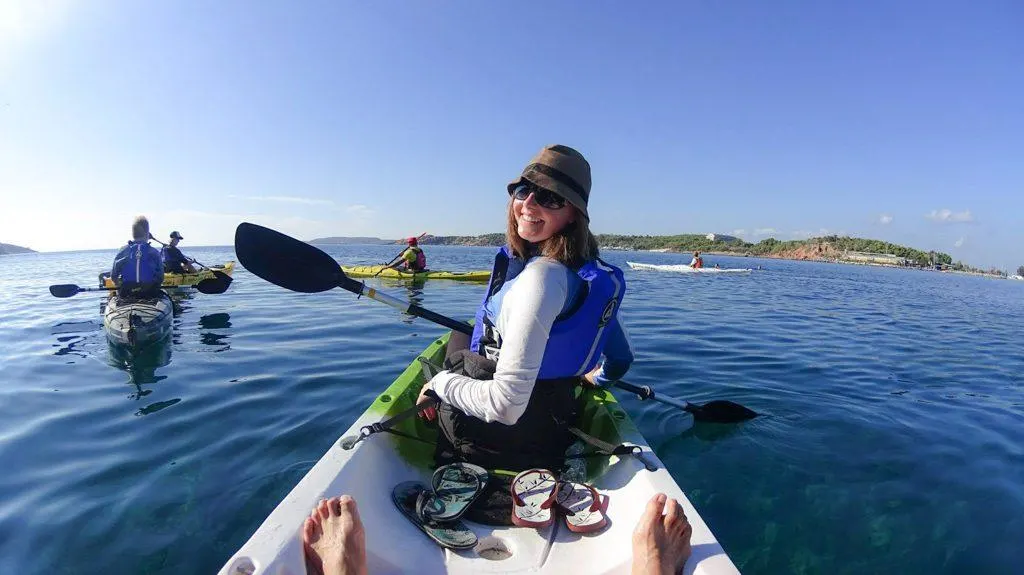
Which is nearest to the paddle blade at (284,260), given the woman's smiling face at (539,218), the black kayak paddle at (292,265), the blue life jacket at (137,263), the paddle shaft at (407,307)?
the black kayak paddle at (292,265)

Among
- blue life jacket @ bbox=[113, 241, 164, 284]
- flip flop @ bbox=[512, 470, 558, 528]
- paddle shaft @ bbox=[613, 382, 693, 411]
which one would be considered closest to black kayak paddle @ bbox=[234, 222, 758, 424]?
paddle shaft @ bbox=[613, 382, 693, 411]

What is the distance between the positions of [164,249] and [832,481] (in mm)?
18574

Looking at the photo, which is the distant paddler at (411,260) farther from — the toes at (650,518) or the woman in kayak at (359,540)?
the toes at (650,518)

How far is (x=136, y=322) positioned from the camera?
320 inches

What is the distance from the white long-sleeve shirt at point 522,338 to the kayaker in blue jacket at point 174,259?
1710 centimetres

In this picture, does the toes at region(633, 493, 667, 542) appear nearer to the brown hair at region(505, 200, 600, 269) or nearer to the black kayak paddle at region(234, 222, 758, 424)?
the brown hair at region(505, 200, 600, 269)

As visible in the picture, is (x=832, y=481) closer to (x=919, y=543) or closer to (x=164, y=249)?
(x=919, y=543)

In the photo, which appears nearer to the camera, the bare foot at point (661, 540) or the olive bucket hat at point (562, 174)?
the bare foot at point (661, 540)

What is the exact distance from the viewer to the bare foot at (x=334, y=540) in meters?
1.95

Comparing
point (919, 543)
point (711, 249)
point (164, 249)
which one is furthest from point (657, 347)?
point (711, 249)

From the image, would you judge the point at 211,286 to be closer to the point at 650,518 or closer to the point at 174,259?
the point at 174,259

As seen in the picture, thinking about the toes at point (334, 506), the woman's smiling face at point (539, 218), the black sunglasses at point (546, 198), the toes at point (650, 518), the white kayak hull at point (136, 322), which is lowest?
the white kayak hull at point (136, 322)

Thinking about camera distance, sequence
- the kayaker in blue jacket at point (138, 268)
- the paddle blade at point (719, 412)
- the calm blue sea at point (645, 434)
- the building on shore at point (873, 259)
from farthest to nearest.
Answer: the building on shore at point (873, 259) < the kayaker in blue jacket at point (138, 268) < the paddle blade at point (719, 412) < the calm blue sea at point (645, 434)

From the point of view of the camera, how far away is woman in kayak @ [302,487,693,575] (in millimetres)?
1975
